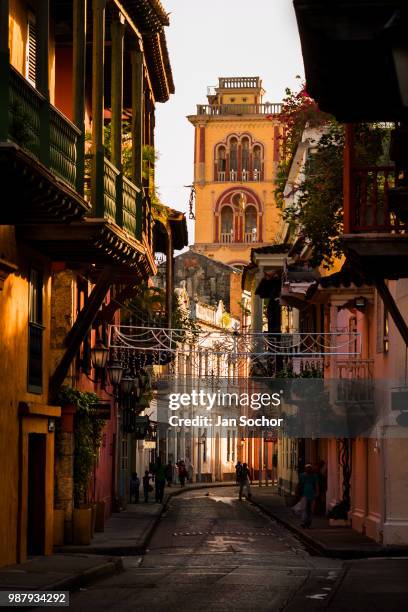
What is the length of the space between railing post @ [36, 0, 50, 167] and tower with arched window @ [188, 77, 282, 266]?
104445 mm

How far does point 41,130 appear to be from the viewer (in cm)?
1841

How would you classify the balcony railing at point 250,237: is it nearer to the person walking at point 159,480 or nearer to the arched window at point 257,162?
the arched window at point 257,162

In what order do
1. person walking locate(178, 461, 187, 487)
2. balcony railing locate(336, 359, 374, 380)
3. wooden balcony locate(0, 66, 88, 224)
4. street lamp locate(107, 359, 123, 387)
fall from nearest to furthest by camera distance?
1. wooden balcony locate(0, 66, 88, 224)
2. street lamp locate(107, 359, 123, 387)
3. balcony railing locate(336, 359, 374, 380)
4. person walking locate(178, 461, 187, 487)

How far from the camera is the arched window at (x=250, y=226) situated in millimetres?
125188

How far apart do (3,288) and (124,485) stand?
27.4 meters

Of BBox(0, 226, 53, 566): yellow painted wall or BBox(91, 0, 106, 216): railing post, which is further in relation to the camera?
BBox(91, 0, 106, 216): railing post

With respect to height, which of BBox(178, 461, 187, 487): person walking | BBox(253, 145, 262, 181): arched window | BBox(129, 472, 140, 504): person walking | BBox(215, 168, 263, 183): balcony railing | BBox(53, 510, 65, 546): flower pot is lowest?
BBox(53, 510, 65, 546): flower pot

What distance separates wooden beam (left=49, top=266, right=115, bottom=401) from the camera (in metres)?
24.8

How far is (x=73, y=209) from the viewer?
19.0 m

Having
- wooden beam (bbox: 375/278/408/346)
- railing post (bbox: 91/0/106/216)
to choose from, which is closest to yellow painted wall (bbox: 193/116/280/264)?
wooden beam (bbox: 375/278/408/346)

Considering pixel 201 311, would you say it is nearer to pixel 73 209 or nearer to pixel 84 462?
pixel 84 462

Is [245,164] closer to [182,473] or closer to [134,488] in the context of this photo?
[182,473]

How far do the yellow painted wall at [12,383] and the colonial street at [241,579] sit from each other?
1583 mm

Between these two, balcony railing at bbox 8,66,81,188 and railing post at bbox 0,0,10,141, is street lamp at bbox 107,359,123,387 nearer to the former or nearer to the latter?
balcony railing at bbox 8,66,81,188
